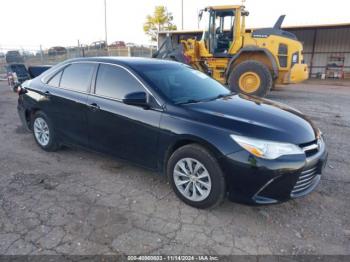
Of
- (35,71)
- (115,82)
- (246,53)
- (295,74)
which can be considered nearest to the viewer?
(115,82)

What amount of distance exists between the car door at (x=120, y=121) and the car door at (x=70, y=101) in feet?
0.59

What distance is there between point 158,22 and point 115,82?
36.7m

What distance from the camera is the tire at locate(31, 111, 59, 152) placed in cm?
444

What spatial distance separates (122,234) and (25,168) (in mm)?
2252

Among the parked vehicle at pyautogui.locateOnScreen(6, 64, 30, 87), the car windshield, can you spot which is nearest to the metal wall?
the parked vehicle at pyautogui.locateOnScreen(6, 64, 30, 87)

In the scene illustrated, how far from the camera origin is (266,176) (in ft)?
8.34

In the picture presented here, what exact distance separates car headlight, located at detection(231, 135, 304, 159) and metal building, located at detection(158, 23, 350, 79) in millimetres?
17664

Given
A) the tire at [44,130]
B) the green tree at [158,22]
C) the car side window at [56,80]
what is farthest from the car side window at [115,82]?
the green tree at [158,22]

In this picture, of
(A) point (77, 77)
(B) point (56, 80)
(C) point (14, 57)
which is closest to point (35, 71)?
(B) point (56, 80)

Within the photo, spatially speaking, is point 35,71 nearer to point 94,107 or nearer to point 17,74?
point 94,107

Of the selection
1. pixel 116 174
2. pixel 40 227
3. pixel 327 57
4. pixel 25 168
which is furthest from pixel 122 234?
pixel 327 57

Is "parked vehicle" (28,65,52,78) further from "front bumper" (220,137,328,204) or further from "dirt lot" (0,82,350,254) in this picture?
"front bumper" (220,137,328,204)

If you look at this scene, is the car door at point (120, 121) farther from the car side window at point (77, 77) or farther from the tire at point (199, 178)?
the tire at point (199, 178)

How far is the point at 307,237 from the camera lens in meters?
2.57
